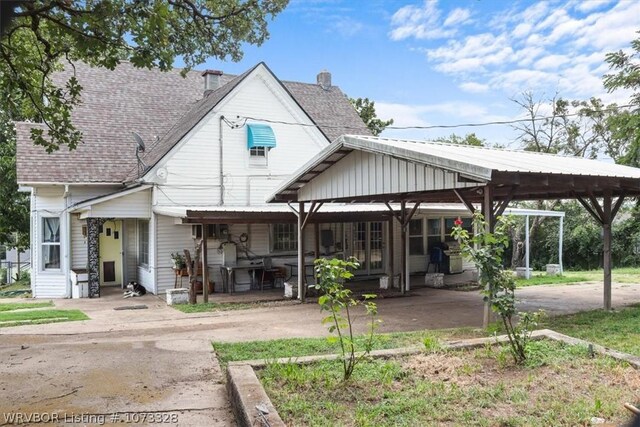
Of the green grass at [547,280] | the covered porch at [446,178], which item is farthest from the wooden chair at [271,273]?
the green grass at [547,280]

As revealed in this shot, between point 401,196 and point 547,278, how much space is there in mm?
7010

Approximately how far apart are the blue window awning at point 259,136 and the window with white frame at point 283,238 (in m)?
2.59

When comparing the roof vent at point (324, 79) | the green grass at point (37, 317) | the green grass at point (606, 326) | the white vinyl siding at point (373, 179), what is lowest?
the green grass at point (37, 317)

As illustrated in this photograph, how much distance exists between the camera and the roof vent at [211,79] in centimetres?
1906

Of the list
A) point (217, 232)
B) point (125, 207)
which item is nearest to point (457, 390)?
point (217, 232)

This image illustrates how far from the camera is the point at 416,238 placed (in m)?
18.5

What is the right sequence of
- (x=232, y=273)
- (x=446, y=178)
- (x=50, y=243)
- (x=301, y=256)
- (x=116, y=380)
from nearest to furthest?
(x=116, y=380)
(x=446, y=178)
(x=301, y=256)
(x=232, y=273)
(x=50, y=243)

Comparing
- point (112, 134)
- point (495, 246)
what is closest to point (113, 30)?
point (495, 246)

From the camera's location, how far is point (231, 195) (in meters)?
16.1

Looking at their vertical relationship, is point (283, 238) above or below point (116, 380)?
above

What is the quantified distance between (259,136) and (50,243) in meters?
7.06

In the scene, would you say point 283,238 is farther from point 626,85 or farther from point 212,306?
point 626,85

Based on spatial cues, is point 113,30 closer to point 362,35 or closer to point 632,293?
point 362,35

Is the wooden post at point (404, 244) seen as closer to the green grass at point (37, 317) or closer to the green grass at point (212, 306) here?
the green grass at point (212, 306)
